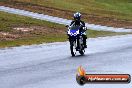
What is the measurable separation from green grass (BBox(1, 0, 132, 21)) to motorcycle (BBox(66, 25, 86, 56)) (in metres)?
44.5

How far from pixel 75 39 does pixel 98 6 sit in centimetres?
5576

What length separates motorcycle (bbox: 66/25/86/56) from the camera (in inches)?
798

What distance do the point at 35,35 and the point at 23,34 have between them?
3.09 ft

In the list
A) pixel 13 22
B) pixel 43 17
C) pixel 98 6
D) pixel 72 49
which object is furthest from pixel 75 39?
pixel 98 6

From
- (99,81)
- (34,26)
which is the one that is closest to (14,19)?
(34,26)

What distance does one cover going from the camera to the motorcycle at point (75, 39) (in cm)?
2028

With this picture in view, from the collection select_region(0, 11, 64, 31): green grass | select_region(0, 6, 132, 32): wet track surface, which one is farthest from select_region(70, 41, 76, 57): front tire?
select_region(0, 6, 132, 32): wet track surface

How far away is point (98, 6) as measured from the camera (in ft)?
249

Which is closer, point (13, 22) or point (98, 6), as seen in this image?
point (13, 22)

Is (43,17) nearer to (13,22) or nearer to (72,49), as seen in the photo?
(13,22)

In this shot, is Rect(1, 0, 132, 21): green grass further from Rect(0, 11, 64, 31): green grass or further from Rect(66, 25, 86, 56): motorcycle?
Rect(66, 25, 86, 56): motorcycle

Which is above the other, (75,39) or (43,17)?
(75,39)

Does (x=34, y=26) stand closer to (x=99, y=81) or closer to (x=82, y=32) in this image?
(x=82, y=32)

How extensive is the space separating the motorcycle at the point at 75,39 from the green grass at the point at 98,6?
44461mm
